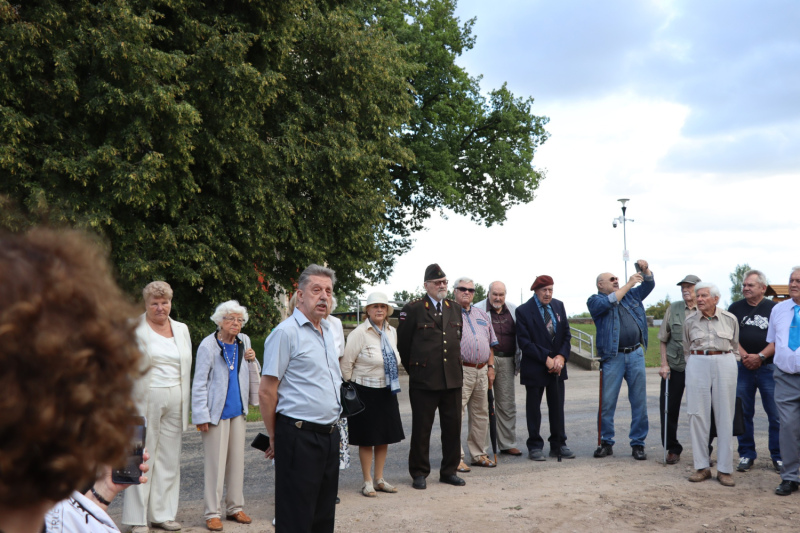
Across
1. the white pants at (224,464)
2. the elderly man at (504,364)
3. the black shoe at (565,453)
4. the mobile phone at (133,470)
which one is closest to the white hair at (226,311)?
the white pants at (224,464)

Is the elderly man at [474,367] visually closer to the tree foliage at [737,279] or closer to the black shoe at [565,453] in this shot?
the black shoe at [565,453]

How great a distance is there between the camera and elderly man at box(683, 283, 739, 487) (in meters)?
8.12

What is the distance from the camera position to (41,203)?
1296 millimetres

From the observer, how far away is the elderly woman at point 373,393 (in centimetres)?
791

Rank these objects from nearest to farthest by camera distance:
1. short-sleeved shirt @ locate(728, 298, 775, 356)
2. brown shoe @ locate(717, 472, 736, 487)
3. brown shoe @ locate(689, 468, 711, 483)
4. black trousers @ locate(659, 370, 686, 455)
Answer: brown shoe @ locate(717, 472, 736, 487) → brown shoe @ locate(689, 468, 711, 483) → short-sleeved shirt @ locate(728, 298, 775, 356) → black trousers @ locate(659, 370, 686, 455)

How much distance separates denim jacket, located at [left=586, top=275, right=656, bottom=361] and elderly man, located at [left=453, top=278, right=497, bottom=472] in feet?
5.31

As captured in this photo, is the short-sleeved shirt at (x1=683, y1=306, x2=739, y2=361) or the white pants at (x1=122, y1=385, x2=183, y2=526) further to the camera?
the short-sleeved shirt at (x1=683, y1=306, x2=739, y2=361)

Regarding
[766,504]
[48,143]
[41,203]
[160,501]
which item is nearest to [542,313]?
[766,504]

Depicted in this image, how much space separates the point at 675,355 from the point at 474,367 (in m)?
2.70

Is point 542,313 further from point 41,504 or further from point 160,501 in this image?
point 41,504

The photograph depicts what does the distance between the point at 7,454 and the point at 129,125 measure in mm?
15118

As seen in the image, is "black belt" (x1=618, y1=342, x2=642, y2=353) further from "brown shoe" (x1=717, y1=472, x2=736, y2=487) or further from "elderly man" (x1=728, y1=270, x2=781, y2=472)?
"brown shoe" (x1=717, y1=472, x2=736, y2=487)

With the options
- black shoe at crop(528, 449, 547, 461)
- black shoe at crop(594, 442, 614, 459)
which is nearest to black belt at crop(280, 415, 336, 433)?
black shoe at crop(528, 449, 547, 461)

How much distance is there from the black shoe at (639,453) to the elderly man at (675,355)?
0.31 metres
